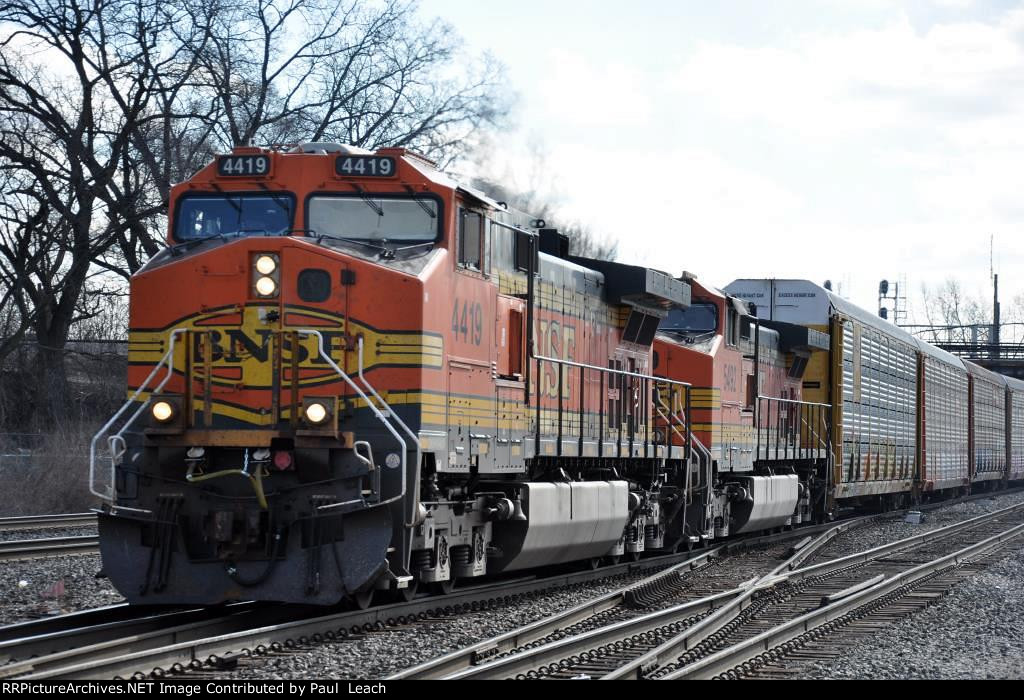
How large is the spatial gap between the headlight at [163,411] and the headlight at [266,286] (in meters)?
1.03

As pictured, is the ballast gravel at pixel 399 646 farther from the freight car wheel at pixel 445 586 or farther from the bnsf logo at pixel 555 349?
the bnsf logo at pixel 555 349

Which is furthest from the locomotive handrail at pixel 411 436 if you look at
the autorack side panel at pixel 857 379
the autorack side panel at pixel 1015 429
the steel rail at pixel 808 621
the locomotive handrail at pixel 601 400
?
the autorack side panel at pixel 1015 429

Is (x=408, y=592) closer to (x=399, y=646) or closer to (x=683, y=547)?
(x=399, y=646)

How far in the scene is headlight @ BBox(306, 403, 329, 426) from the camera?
8961mm

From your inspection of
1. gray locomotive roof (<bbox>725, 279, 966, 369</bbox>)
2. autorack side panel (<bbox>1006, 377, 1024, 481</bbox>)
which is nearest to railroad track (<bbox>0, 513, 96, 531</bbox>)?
gray locomotive roof (<bbox>725, 279, 966, 369</bbox>)

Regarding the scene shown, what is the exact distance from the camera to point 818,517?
23422 millimetres

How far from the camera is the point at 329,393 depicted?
30.1 ft

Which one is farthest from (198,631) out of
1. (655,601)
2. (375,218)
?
(655,601)

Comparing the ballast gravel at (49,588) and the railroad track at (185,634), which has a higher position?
the railroad track at (185,634)

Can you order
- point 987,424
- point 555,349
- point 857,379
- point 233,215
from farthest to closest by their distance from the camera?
point 987,424 < point 857,379 < point 555,349 < point 233,215

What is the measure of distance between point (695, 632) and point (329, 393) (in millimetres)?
3145

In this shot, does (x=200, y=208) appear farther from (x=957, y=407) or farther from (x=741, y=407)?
(x=957, y=407)

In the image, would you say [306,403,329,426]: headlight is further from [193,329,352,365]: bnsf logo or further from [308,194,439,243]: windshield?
[308,194,439,243]: windshield

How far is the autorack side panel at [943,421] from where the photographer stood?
29484mm
